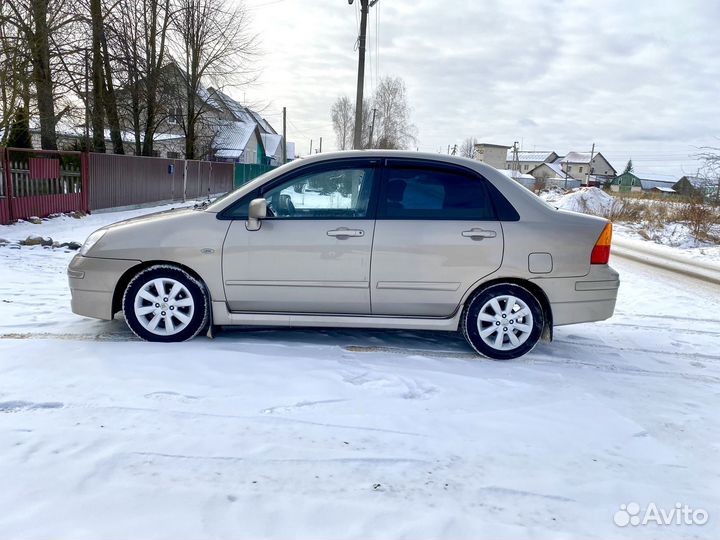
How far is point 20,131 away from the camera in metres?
15.7

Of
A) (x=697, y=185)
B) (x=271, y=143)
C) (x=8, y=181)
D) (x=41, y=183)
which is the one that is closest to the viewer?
(x=8, y=181)

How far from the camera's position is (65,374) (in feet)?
12.1

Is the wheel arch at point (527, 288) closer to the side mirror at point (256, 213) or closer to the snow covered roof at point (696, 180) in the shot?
the side mirror at point (256, 213)

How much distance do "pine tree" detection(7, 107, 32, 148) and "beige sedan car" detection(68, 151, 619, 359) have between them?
1312 centimetres

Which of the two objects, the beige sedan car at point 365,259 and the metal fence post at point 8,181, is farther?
the metal fence post at point 8,181

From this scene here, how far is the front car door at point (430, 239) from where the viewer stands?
4332 mm

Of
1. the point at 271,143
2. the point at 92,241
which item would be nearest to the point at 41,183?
the point at 92,241

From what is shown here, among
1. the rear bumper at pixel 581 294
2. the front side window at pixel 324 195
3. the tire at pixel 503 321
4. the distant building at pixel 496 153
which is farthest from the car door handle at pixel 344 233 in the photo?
the distant building at pixel 496 153

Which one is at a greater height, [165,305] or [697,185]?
[697,185]

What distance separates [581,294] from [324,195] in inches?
91.3

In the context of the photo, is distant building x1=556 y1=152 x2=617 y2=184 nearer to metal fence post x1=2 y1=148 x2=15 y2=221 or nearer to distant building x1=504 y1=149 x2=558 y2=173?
distant building x1=504 y1=149 x2=558 y2=173

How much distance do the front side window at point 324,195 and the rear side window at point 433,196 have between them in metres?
0.19

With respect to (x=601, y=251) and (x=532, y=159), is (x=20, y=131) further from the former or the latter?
(x=532, y=159)

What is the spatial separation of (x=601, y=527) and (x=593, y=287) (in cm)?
250
